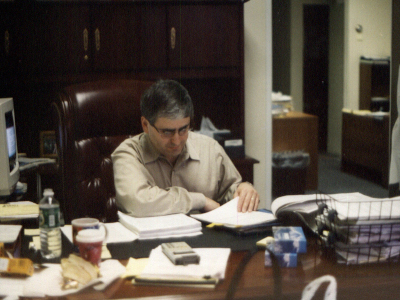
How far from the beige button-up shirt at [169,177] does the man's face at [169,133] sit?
10 centimetres

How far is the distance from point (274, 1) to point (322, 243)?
2992mm

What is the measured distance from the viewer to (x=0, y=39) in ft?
10.1

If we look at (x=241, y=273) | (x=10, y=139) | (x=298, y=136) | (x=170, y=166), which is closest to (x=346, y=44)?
(x=298, y=136)

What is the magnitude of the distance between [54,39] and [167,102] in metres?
1.55

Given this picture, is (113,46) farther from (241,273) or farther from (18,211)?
(241,273)

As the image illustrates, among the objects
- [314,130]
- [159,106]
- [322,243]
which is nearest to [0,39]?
[159,106]

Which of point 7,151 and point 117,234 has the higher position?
point 7,151

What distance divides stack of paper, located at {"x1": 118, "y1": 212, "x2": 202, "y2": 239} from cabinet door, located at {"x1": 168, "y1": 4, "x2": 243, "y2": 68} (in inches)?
72.6

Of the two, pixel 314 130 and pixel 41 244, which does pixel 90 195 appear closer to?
pixel 41 244

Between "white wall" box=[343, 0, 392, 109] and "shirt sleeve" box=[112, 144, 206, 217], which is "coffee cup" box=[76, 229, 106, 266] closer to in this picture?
"shirt sleeve" box=[112, 144, 206, 217]

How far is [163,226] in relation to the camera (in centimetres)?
154

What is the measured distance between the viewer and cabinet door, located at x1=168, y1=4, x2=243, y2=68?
3266 millimetres

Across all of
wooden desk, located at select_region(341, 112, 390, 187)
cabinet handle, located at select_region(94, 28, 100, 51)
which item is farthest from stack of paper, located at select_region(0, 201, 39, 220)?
wooden desk, located at select_region(341, 112, 390, 187)

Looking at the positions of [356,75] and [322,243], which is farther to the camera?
[356,75]
